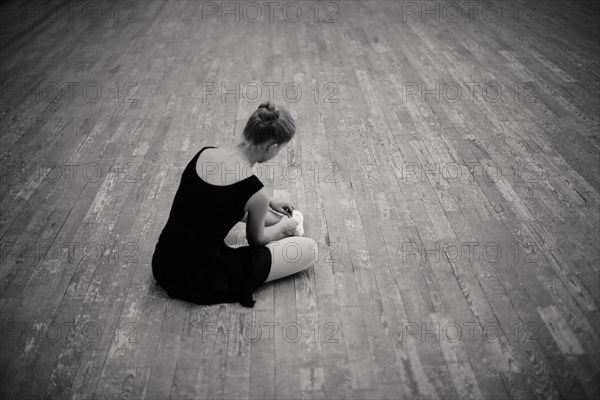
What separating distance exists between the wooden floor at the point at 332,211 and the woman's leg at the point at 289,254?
0.09m

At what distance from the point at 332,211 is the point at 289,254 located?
0.62 meters

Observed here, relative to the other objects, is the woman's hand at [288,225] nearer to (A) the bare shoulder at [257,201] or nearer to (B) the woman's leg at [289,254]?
(B) the woman's leg at [289,254]

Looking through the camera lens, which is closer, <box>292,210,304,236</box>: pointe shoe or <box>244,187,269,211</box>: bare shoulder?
<box>244,187,269,211</box>: bare shoulder

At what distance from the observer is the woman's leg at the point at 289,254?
77.7 inches

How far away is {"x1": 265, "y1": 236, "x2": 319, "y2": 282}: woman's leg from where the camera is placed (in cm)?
197

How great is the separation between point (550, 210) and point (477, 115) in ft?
3.74

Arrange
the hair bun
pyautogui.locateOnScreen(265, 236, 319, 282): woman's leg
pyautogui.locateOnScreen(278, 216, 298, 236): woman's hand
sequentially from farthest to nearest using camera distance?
pyautogui.locateOnScreen(278, 216, 298, 236): woman's hand
pyautogui.locateOnScreen(265, 236, 319, 282): woman's leg
the hair bun

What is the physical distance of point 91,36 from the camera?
16.4ft

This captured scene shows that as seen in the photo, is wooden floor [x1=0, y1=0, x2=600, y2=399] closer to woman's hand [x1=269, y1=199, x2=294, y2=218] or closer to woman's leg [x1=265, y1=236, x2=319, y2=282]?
woman's leg [x1=265, y1=236, x2=319, y2=282]

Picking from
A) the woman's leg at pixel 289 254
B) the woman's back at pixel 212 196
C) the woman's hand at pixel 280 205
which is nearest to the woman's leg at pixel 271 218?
the woman's hand at pixel 280 205

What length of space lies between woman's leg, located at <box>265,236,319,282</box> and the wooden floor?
0.31 ft

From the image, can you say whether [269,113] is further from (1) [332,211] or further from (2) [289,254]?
(1) [332,211]

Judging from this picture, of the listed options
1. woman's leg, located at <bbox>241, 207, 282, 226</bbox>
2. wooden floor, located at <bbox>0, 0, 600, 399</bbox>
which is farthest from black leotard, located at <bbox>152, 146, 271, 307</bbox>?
woman's leg, located at <bbox>241, 207, 282, 226</bbox>

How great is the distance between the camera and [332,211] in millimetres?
2527
